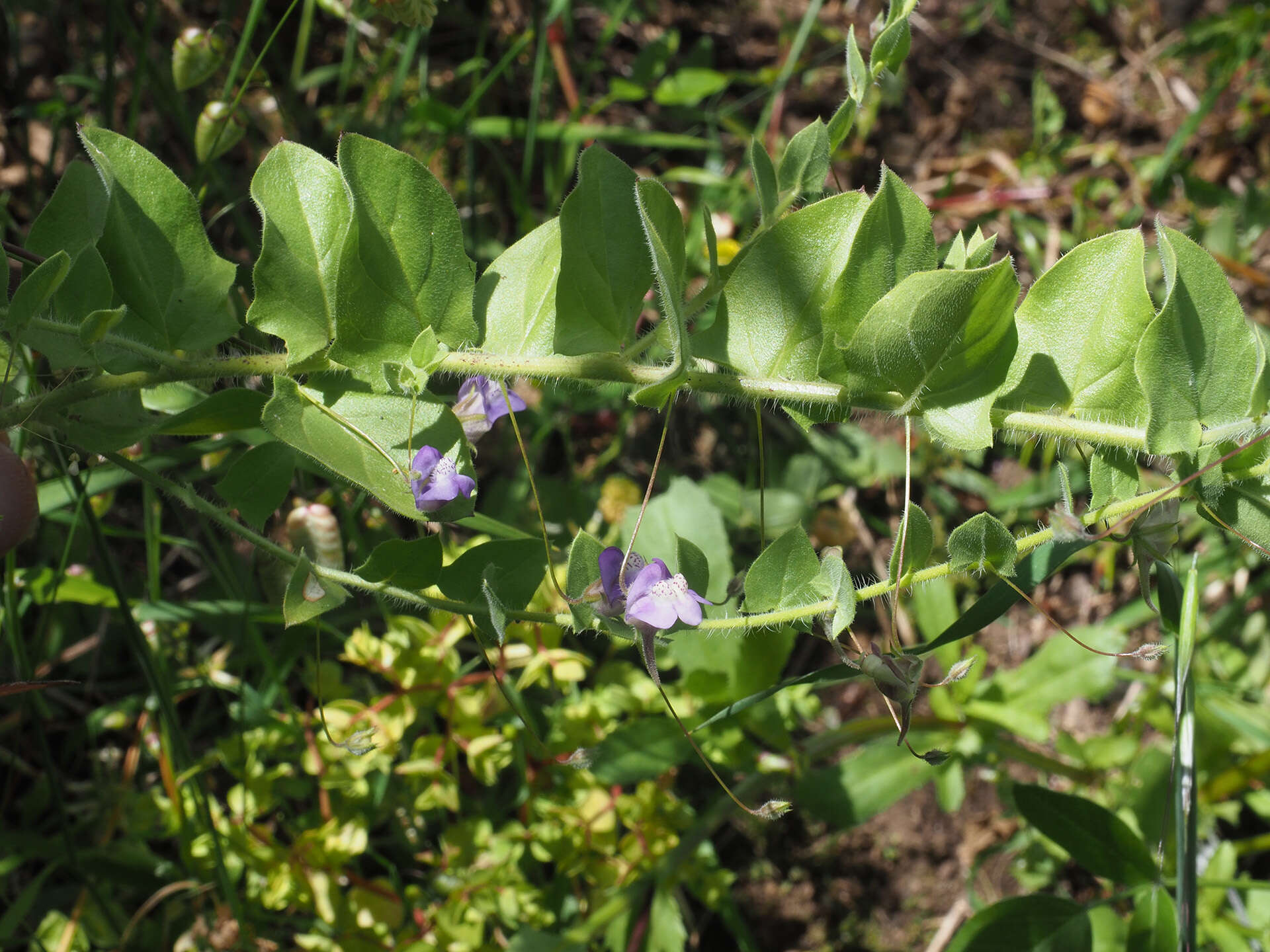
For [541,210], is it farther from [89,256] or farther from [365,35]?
[89,256]

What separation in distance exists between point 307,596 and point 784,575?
1.60 ft

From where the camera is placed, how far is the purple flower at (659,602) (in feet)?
3.15

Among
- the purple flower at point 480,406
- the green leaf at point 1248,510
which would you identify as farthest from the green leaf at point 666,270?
the green leaf at point 1248,510

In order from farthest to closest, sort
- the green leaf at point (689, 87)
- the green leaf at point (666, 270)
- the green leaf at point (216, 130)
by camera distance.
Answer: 1. the green leaf at point (689, 87)
2. the green leaf at point (216, 130)
3. the green leaf at point (666, 270)

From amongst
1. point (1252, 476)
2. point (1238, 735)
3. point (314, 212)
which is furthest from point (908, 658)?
point (1238, 735)

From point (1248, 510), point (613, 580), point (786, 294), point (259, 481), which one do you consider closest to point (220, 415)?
point (259, 481)

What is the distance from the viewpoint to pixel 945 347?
0.97m

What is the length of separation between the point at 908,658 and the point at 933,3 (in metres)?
2.45

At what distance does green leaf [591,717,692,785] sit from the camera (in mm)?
1610

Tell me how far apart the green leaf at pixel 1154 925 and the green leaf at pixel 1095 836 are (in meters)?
0.05

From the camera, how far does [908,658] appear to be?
97 centimetres

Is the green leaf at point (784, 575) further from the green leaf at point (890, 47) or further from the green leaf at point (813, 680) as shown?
the green leaf at point (890, 47)

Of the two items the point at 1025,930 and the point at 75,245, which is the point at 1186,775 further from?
the point at 75,245

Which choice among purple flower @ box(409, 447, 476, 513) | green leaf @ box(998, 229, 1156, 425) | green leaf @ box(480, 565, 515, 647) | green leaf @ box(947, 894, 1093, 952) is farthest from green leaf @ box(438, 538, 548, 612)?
green leaf @ box(947, 894, 1093, 952)
